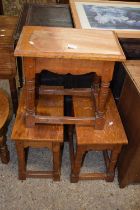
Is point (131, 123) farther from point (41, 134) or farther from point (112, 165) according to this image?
point (41, 134)

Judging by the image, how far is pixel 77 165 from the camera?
1410 mm

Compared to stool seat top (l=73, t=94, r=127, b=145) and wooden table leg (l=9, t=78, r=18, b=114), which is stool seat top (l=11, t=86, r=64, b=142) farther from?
wooden table leg (l=9, t=78, r=18, b=114)

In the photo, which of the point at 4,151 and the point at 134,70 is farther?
the point at 4,151

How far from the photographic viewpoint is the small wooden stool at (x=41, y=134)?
1.28 metres

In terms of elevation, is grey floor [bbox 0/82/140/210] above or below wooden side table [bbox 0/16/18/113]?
below

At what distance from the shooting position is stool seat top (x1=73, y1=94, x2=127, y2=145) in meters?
1.29

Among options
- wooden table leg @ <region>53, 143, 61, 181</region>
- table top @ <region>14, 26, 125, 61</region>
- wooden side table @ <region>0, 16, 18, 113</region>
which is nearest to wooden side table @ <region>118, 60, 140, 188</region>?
table top @ <region>14, 26, 125, 61</region>

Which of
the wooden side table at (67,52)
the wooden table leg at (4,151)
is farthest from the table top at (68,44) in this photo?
the wooden table leg at (4,151)

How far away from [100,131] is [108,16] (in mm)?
815

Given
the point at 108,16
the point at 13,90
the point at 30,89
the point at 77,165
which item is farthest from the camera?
the point at 13,90

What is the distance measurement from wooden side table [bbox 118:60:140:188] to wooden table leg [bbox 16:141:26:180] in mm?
615

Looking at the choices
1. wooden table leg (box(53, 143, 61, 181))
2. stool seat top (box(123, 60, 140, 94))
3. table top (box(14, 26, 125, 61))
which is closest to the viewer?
table top (box(14, 26, 125, 61))

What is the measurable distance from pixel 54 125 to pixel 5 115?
30 cm

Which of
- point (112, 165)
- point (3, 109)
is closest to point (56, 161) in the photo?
point (112, 165)
